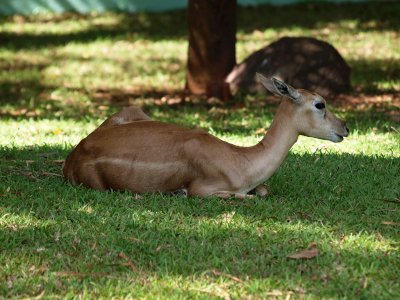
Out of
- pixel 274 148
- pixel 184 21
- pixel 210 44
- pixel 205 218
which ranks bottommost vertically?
pixel 184 21

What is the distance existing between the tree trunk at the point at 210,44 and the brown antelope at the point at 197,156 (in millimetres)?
5618

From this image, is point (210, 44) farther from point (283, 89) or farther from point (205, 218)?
point (205, 218)

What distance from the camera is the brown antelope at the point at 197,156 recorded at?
723cm

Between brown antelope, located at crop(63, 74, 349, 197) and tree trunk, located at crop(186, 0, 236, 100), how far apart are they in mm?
5618

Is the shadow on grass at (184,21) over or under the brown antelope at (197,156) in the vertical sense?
under

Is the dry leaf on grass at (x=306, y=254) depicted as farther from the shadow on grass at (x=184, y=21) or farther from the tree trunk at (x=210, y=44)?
the shadow on grass at (x=184, y=21)

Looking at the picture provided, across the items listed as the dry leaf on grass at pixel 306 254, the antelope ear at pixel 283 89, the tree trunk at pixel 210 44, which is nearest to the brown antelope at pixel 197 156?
the antelope ear at pixel 283 89

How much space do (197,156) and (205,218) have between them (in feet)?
2.51

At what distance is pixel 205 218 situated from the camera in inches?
260

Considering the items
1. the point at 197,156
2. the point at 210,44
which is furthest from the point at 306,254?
the point at 210,44

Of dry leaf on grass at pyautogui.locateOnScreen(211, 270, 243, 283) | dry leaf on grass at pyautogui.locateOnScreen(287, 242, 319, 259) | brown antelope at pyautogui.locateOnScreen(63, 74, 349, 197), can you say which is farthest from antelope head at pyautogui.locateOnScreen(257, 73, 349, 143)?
dry leaf on grass at pyautogui.locateOnScreen(211, 270, 243, 283)

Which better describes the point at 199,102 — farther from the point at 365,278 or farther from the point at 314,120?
the point at 365,278

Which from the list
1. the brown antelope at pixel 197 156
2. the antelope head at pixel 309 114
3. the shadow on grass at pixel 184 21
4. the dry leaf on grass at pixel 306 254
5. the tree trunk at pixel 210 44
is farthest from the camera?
the shadow on grass at pixel 184 21

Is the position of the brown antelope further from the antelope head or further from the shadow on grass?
the shadow on grass
